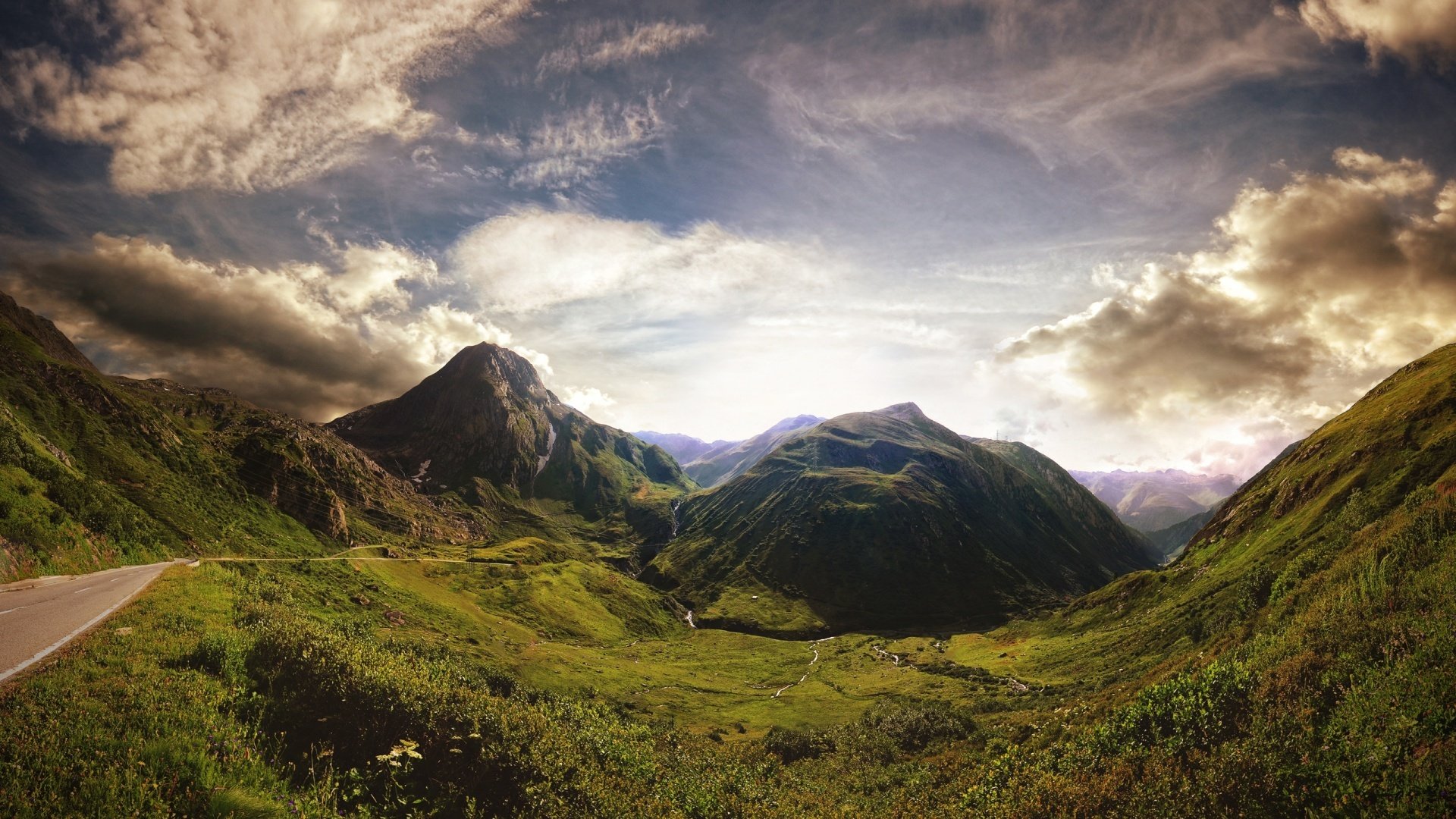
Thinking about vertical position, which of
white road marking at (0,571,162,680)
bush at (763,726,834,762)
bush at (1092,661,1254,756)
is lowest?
bush at (763,726,834,762)

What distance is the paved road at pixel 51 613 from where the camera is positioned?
2045cm

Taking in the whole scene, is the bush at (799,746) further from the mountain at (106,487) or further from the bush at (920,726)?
the mountain at (106,487)

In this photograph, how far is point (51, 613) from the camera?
28422mm

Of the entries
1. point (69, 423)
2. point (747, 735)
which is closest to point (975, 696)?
point (747, 735)

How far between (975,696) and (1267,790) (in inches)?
4493

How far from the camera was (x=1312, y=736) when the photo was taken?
15.5 metres

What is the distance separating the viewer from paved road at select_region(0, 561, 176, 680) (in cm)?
2045

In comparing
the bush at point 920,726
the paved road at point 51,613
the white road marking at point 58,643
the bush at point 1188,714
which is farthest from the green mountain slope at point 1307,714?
the paved road at point 51,613

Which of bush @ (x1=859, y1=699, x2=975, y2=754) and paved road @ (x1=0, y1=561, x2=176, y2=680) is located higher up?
paved road @ (x1=0, y1=561, x2=176, y2=680)

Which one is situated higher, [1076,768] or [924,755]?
[1076,768]

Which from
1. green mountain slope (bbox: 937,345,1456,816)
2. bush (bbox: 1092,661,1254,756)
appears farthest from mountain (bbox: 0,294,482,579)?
bush (bbox: 1092,661,1254,756)

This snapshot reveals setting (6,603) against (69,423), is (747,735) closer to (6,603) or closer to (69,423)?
(6,603)

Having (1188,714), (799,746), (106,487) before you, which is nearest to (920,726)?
(799,746)

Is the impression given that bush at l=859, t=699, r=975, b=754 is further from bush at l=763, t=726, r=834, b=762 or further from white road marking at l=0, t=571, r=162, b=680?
white road marking at l=0, t=571, r=162, b=680
